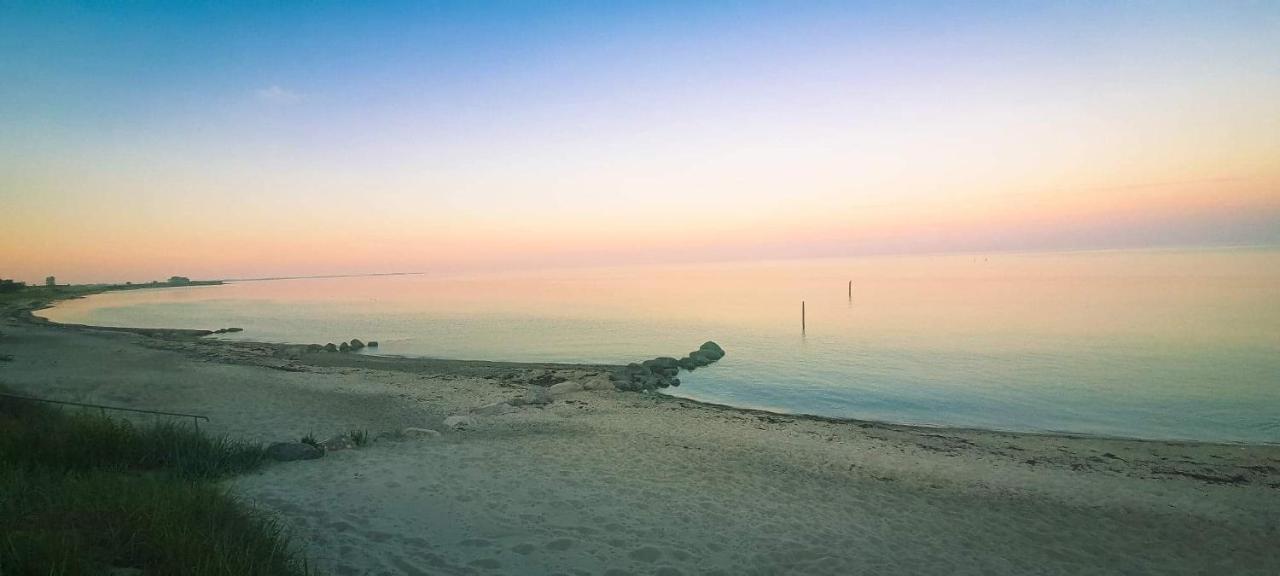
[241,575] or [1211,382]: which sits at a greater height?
[241,575]

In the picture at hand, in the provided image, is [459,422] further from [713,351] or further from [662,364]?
[713,351]

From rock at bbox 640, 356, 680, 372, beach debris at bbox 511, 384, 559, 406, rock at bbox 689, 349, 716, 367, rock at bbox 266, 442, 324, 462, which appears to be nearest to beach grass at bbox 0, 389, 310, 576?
rock at bbox 266, 442, 324, 462

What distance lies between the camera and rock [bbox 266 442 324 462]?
33.7 feet

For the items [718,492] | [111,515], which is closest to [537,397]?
[718,492]

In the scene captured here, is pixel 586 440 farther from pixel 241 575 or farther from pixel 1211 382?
pixel 1211 382

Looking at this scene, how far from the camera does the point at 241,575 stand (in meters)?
4.36

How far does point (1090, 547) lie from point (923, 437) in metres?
7.30

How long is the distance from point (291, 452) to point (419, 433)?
9.83ft

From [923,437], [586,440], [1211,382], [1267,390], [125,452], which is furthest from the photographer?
[1211,382]

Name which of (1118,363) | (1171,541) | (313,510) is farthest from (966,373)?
(313,510)

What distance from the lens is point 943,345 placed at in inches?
1288

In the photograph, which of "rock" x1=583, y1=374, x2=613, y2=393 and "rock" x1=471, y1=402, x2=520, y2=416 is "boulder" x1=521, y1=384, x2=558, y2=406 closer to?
"rock" x1=471, y1=402, x2=520, y2=416

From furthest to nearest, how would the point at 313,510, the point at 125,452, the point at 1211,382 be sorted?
the point at 1211,382 → the point at 125,452 → the point at 313,510

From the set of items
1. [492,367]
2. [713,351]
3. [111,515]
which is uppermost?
[111,515]
